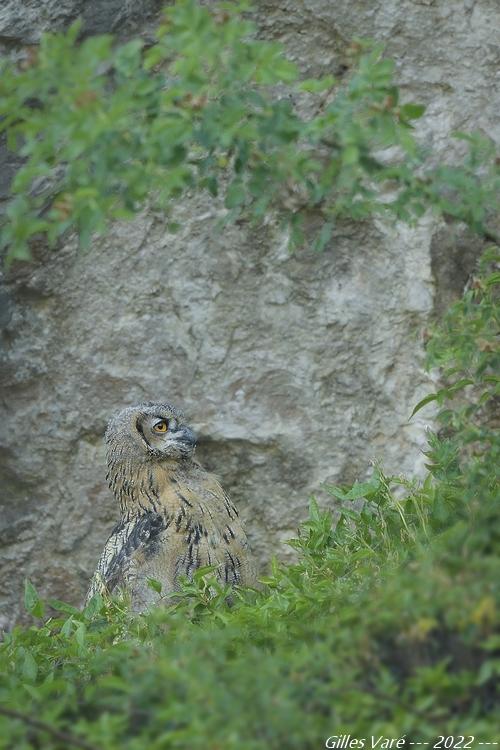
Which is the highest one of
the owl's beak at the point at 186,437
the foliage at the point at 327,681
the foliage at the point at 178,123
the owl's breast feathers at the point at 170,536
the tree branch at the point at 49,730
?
the foliage at the point at 178,123

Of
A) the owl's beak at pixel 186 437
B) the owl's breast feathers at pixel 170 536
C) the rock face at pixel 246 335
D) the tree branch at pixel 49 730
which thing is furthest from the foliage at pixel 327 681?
the rock face at pixel 246 335

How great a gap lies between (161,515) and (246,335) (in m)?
1.07

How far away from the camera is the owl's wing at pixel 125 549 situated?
17.0 feet

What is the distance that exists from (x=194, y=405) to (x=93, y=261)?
887 mm

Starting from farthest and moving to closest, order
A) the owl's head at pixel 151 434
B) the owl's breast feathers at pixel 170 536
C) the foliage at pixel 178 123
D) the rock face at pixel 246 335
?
1. the rock face at pixel 246 335
2. the owl's head at pixel 151 434
3. the owl's breast feathers at pixel 170 536
4. the foliage at pixel 178 123

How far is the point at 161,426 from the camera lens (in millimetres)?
5648

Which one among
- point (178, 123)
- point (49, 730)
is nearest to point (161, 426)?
point (178, 123)

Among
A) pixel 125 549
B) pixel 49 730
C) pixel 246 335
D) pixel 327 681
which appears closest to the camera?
pixel 49 730

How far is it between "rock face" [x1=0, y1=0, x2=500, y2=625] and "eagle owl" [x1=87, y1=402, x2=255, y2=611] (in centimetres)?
44

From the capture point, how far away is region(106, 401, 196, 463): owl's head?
5.61 metres

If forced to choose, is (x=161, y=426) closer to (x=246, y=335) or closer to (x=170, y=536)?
(x=170, y=536)

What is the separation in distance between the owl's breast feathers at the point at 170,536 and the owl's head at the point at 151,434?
9cm

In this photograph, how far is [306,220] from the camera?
5949 millimetres

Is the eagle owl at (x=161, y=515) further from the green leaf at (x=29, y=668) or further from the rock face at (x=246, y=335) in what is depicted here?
the green leaf at (x=29, y=668)
